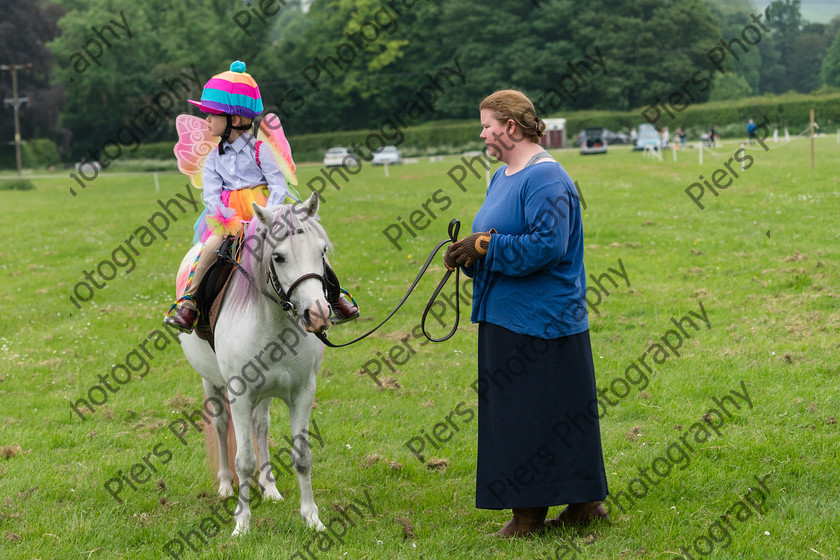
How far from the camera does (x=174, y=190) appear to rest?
34062 millimetres

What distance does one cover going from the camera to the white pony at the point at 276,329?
13.9 feet

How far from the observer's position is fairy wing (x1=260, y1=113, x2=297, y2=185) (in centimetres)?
538

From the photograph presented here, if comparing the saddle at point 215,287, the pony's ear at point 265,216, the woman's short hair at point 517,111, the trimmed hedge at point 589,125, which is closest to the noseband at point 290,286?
the pony's ear at point 265,216

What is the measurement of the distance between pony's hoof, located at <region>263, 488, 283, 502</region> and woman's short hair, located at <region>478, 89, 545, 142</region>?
310 cm

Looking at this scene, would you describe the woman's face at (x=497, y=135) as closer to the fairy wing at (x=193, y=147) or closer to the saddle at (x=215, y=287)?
the saddle at (x=215, y=287)

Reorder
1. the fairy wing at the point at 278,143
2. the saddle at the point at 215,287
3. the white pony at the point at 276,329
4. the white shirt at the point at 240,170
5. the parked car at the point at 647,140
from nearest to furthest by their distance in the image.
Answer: the white pony at the point at 276,329
the saddle at the point at 215,287
the white shirt at the point at 240,170
the fairy wing at the point at 278,143
the parked car at the point at 647,140

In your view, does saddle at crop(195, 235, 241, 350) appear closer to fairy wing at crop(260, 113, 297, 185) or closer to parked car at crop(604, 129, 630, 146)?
fairy wing at crop(260, 113, 297, 185)

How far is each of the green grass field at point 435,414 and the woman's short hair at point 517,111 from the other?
241 centimetres

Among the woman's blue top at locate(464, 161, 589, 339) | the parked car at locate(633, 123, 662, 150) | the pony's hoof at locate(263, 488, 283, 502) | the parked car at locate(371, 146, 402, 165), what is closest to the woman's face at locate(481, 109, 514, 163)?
Answer: the woman's blue top at locate(464, 161, 589, 339)

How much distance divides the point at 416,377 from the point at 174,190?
28.5 meters

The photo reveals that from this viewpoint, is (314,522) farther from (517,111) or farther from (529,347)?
(517,111)

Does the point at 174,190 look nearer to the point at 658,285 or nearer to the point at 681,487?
the point at 658,285

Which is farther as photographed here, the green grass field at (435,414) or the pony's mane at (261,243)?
the green grass field at (435,414)

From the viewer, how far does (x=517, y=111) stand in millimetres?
4297
